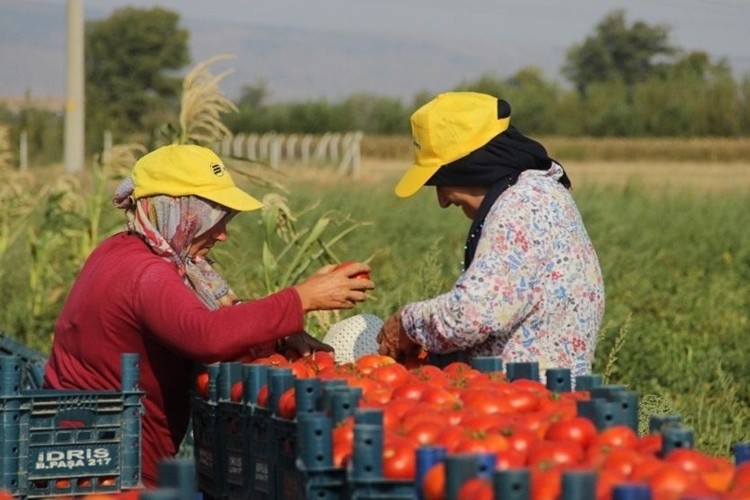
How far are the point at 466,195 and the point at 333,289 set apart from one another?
1.57 ft

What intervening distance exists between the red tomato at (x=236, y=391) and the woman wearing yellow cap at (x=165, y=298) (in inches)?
10.0

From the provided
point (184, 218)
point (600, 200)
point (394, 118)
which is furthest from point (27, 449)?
point (394, 118)

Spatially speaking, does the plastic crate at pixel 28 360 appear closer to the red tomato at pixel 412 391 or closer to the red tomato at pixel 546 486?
the red tomato at pixel 412 391

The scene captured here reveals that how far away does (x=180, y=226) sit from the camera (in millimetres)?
4848

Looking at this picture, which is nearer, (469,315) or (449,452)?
(449,452)

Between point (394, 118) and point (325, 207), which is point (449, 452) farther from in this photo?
point (394, 118)

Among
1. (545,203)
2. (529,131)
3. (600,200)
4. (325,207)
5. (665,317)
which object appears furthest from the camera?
(529,131)

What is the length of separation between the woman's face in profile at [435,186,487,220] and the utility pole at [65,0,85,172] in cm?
1889

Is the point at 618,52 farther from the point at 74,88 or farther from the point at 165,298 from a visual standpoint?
the point at 165,298

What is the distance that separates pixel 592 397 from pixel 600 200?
1737 centimetres

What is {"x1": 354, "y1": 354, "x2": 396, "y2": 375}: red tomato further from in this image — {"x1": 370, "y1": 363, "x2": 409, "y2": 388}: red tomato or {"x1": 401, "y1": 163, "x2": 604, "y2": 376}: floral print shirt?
{"x1": 401, "y1": 163, "x2": 604, "y2": 376}: floral print shirt

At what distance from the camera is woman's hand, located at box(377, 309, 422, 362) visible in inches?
182

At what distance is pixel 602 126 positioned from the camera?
73250mm

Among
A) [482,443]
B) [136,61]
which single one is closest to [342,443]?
[482,443]
